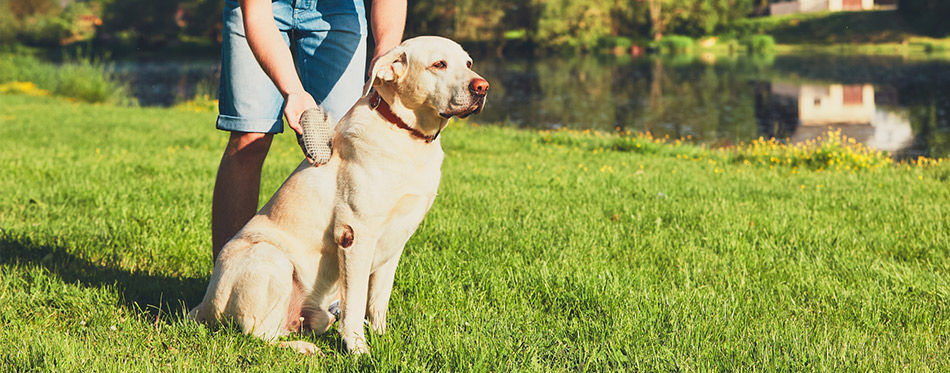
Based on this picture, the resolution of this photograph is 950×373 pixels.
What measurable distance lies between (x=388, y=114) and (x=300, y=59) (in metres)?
1.12

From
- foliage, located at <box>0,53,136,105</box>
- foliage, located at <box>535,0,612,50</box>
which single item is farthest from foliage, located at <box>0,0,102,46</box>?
foliage, located at <box>535,0,612,50</box>

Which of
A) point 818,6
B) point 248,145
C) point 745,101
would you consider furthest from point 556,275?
point 818,6

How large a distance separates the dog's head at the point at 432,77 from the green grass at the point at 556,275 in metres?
0.96

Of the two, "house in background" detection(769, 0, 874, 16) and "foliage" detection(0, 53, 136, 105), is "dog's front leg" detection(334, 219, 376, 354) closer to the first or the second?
"foliage" detection(0, 53, 136, 105)

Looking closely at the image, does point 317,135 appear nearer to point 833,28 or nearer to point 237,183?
point 237,183

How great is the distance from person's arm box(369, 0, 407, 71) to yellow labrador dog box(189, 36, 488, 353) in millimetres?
515

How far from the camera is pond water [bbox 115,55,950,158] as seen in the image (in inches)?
691

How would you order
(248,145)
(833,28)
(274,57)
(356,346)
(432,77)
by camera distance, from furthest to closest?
(833,28) < (248,145) < (274,57) < (356,346) < (432,77)

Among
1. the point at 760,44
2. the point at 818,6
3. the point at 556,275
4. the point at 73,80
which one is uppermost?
the point at 818,6

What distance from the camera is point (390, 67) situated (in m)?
2.58

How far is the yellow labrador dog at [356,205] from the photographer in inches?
102

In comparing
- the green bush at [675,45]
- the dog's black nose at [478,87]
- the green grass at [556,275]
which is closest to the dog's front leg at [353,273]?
the green grass at [556,275]

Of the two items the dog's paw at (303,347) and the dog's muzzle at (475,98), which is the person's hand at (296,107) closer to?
the dog's muzzle at (475,98)

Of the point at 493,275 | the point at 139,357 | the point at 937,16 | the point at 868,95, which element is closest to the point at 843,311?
the point at 493,275
